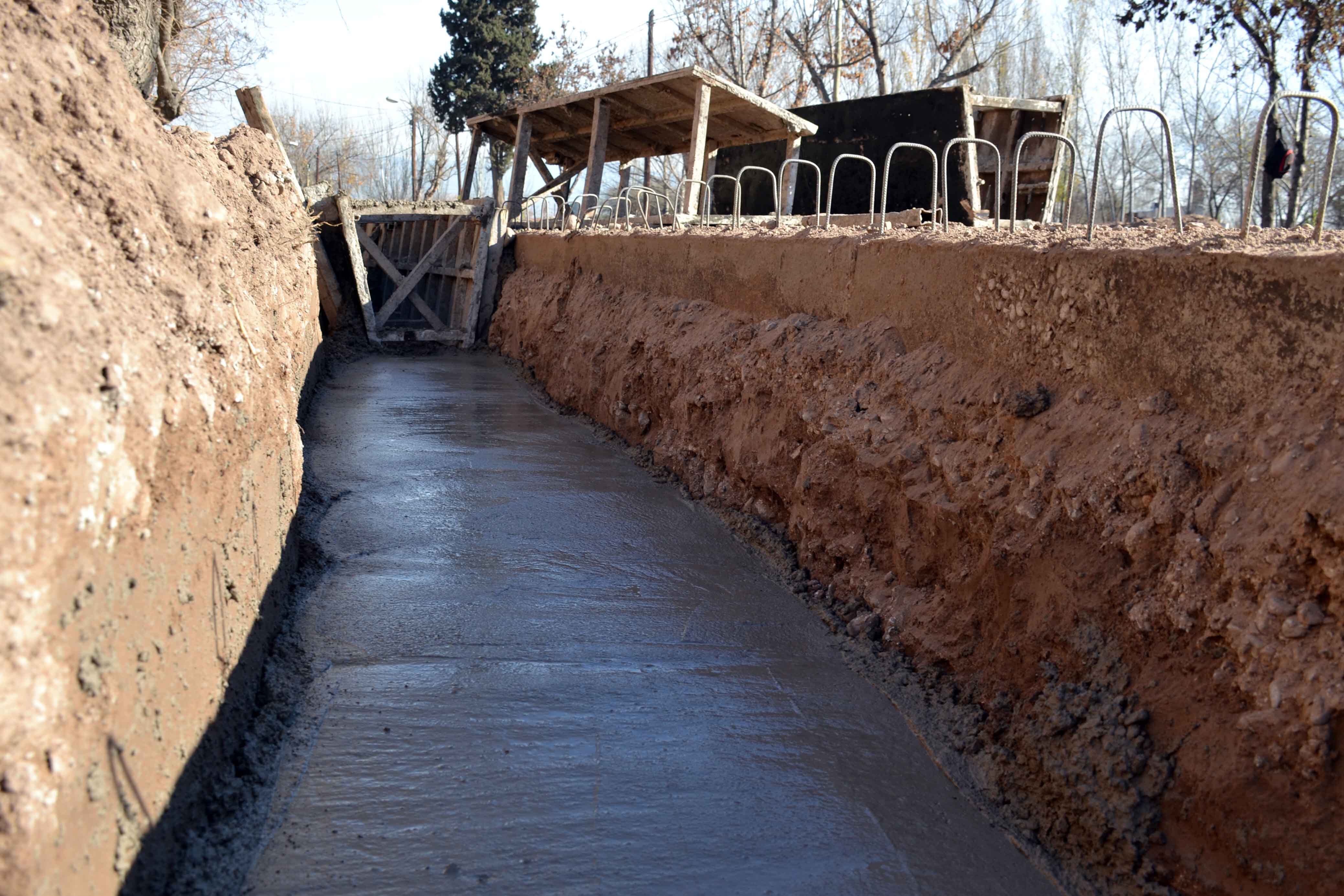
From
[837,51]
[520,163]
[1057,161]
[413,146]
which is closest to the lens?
[1057,161]

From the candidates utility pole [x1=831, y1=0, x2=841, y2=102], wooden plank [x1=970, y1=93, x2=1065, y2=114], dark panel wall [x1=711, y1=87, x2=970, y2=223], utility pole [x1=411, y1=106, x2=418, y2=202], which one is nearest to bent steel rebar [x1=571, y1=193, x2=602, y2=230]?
dark panel wall [x1=711, y1=87, x2=970, y2=223]

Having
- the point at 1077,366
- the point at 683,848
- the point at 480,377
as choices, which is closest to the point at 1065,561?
the point at 1077,366

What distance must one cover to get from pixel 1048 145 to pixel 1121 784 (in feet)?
39.8

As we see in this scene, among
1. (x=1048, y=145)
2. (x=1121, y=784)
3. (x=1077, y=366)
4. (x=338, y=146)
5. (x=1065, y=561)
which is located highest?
(x=338, y=146)

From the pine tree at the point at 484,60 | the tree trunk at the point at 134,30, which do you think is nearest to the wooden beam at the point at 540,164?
the tree trunk at the point at 134,30

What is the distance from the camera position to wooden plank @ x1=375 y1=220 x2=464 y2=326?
1458 centimetres

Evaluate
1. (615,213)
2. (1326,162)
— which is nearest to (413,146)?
(615,213)

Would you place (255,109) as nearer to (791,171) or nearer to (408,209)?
(408,209)

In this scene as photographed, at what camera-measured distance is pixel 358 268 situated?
46.6 ft

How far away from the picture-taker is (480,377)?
12.4 meters

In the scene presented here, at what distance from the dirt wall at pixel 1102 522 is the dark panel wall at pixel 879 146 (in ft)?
25.3

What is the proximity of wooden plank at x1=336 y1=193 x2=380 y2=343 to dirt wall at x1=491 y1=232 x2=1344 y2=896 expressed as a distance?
31.1 feet

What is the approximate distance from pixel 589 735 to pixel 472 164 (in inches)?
653

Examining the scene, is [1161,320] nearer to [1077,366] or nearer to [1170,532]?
[1077,366]
